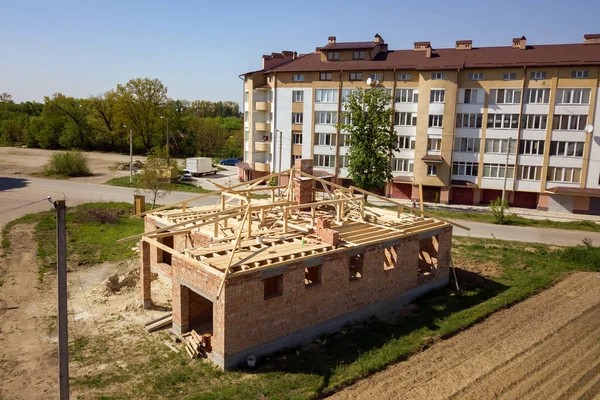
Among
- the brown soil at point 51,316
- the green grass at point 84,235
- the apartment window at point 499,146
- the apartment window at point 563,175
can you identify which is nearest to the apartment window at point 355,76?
the apartment window at point 499,146

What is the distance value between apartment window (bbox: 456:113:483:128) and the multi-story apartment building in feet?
0.27

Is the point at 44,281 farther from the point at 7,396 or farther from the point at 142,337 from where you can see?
the point at 7,396

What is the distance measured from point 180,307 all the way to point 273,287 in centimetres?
288

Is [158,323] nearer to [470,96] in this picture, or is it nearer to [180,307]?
[180,307]

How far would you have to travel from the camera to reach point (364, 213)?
1886cm

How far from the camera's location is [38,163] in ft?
188

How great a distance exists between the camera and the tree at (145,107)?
64.8m

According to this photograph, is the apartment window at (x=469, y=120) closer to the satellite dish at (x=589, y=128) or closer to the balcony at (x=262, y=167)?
the satellite dish at (x=589, y=128)

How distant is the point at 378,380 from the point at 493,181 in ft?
107

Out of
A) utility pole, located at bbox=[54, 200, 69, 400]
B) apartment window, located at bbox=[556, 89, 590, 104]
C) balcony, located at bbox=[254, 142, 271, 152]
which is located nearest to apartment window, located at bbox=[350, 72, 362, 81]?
balcony, located at bbox=[254, 142, 271, 152]

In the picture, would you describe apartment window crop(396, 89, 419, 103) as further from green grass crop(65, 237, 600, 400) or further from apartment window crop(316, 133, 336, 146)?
green grass crop(65, 237, 600, 400)

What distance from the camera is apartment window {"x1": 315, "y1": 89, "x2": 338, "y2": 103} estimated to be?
144ft

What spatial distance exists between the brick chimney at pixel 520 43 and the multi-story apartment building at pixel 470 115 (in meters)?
0.09

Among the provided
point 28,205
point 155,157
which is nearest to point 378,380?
point 155,157
